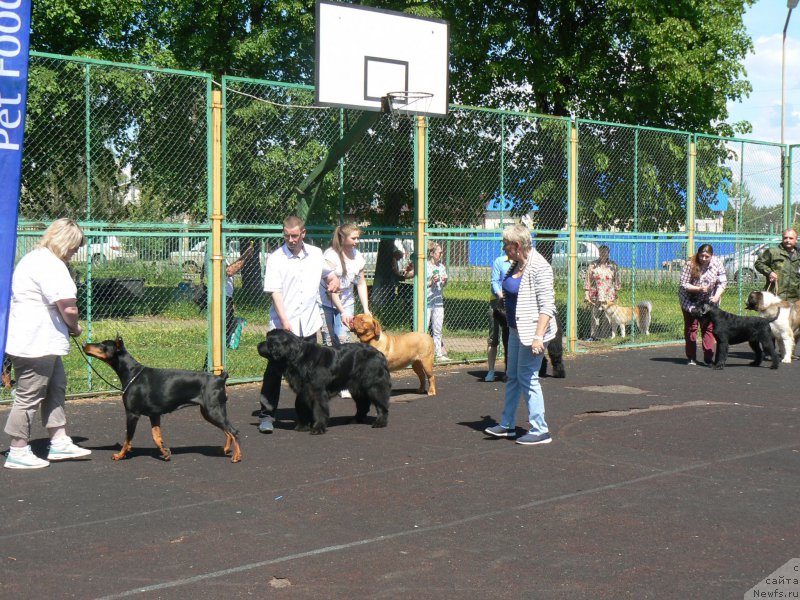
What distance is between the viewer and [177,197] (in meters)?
11.7

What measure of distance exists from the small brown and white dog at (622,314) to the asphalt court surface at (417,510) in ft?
21.2

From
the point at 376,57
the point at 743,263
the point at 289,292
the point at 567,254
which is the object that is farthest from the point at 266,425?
the point at 743,263

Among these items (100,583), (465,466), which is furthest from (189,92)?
(100,583)

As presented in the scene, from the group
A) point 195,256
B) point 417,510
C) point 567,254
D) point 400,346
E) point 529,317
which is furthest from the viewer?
point 567,254

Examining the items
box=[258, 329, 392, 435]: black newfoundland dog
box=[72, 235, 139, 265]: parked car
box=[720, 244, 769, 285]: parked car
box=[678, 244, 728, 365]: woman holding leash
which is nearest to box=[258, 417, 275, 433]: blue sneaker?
box=[258, 329, 392, 435]: black newfoundland dog

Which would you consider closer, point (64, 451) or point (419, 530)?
point (419, 530)

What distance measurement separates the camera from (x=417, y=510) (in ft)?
20.1

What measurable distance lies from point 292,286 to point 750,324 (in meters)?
7.42

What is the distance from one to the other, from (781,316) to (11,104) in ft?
35.1

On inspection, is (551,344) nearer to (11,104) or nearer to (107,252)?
(107,252)

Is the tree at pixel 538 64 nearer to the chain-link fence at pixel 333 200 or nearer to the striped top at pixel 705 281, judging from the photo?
the chain-link fence at pixel 333 200

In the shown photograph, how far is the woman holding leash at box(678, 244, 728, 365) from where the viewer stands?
1331 centimetres

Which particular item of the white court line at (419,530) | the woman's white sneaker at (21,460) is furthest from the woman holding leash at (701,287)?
the woman's white sneaker at (21,460)

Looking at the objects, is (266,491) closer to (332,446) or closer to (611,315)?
(332,446)
